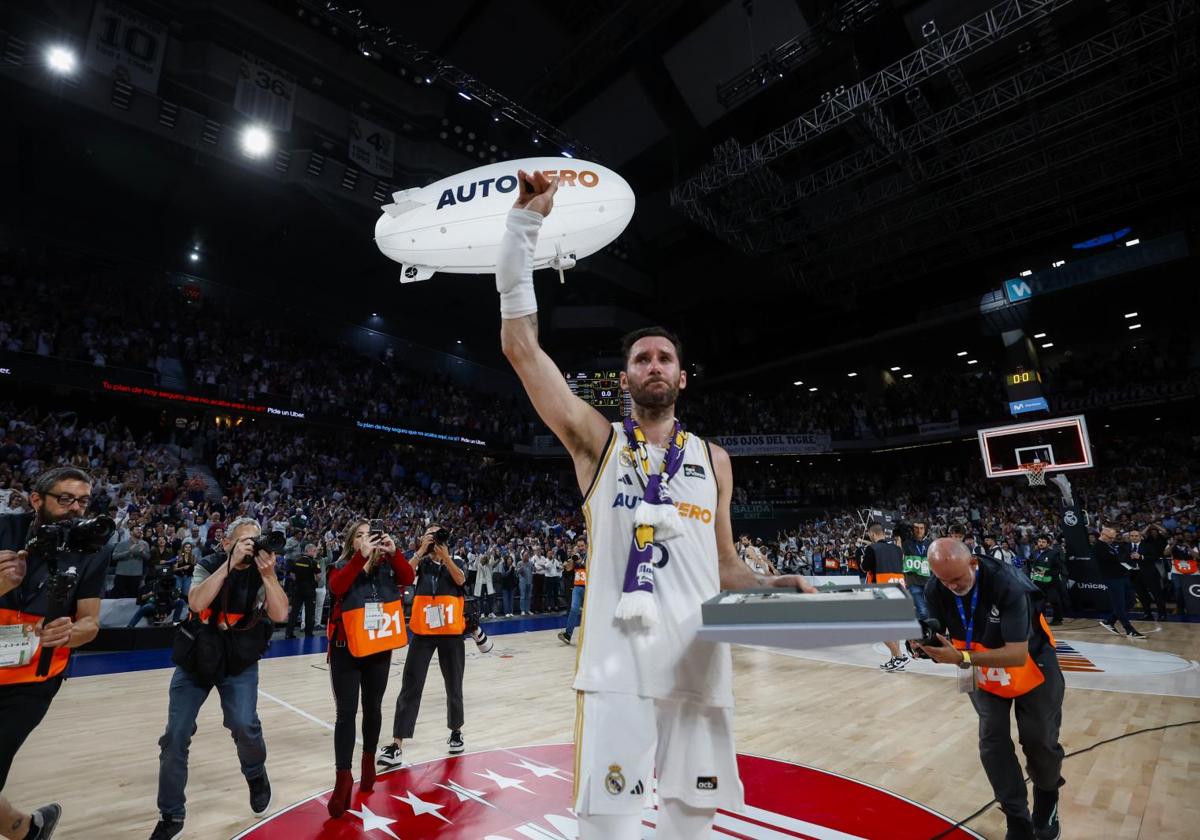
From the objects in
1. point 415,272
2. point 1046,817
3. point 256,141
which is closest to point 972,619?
point 1046,817

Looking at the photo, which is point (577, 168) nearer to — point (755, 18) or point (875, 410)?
point (755, 18)

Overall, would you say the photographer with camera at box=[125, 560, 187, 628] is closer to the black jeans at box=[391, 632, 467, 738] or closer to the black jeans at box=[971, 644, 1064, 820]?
the black jeans at box=[391, 632, 467, 738]

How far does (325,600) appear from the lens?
1352 cm

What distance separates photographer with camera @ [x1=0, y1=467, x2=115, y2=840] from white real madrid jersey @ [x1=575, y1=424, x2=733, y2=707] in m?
2.62

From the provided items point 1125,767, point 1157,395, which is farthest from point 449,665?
point 1157,395

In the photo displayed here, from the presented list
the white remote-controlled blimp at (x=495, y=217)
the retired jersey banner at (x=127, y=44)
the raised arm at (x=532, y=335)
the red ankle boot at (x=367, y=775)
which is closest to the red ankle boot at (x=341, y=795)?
the red ankle boot at (x=367, y=775)

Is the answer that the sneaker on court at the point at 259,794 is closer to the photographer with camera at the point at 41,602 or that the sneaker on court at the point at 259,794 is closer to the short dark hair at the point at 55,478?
the photographer with camera at the point at 41,602

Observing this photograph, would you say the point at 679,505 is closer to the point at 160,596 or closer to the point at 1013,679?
the point at 1013,679

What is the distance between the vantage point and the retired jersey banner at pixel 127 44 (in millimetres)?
13898

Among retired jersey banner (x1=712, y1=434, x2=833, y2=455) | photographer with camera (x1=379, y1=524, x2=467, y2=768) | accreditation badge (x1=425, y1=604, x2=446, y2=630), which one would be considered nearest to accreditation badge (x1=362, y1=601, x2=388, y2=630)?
photographer with camera (x1=379, y1=524, x2=467, y2=768)

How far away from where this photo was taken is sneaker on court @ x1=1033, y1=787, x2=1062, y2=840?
3.61 m

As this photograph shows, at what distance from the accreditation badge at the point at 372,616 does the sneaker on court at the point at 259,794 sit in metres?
1.20

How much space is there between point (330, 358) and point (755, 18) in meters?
20.3

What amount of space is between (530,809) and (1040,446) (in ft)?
55.9
